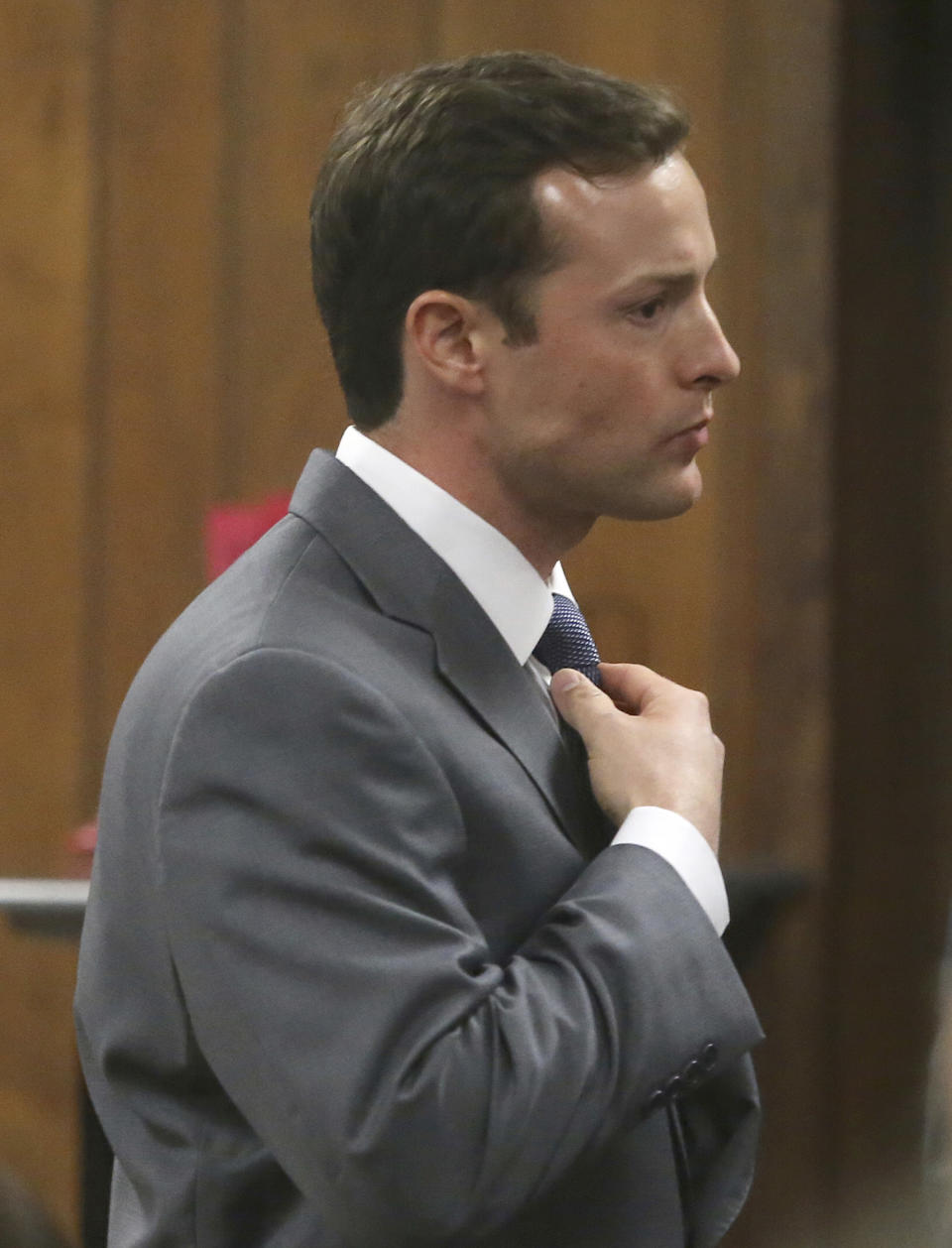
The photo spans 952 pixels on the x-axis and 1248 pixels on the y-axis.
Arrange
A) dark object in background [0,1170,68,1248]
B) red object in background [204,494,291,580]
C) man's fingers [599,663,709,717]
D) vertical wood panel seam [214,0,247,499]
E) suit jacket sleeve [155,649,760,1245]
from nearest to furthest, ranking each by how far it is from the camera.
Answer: suit jacket sleeve [155,649,760,1245]
man's fingers [599,663,709,717]
dark object in background [0,1170,68,1248]
red object in background [204,494,291,580]
vertical wood panel seam [214,0,247,499]

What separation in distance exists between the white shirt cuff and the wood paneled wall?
5.27 ft

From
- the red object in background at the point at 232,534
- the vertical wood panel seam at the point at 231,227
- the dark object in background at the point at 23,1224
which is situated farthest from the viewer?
the vertical wood panel seam at the point at 231,227

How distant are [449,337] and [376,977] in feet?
1.69

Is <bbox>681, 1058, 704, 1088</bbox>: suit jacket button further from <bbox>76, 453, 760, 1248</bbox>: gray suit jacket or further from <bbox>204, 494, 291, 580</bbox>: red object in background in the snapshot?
<bbox>204, 494, 291, 580</bbox>: red object in background

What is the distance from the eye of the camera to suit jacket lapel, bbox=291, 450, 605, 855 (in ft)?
4.09

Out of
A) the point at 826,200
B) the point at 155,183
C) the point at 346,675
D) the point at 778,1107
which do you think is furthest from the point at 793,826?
the point at 346,675

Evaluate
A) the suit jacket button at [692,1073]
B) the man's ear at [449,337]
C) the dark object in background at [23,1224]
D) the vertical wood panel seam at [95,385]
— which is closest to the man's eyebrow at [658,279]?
the man's ear at [449,337]

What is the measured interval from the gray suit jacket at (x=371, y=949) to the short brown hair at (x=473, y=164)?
17 cm

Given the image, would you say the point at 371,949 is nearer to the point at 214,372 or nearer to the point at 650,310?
the point at 650,310

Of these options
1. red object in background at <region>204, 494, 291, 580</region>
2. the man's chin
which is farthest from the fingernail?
red object in background at <region>204, 494, 291, 580</region>

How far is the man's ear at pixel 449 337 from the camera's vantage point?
133 centimetres

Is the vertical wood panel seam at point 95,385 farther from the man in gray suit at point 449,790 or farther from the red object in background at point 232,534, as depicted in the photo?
the man in gray suit at point 449,790

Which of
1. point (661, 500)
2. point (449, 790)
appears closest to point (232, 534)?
point (661, 500)

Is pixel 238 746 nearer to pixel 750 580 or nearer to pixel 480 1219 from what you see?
pixel 480 1219
